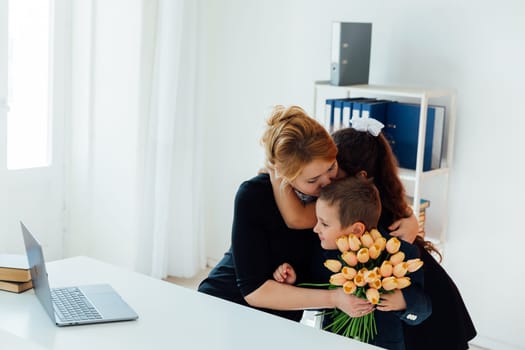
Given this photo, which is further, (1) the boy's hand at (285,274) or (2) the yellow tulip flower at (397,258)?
(1) the boy's hand at (285,274)

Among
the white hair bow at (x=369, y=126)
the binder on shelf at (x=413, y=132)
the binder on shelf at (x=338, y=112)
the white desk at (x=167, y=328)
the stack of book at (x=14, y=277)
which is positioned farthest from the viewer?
the binder on shelf at (x=338, y=112)

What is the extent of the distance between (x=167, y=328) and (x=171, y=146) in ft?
8.43

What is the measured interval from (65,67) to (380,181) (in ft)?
9.06

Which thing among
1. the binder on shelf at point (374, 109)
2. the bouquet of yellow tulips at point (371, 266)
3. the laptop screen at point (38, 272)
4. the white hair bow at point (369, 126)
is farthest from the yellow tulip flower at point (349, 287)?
the binder on shelf at point (374, 109)

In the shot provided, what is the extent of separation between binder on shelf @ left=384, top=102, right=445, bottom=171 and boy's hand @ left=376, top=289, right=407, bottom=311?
5.89 ft

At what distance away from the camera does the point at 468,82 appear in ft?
12.8

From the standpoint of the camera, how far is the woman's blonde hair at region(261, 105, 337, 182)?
2301mm

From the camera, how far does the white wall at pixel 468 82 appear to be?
3.80 metres

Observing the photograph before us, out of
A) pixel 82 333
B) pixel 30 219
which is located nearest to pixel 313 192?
pixel 82 333

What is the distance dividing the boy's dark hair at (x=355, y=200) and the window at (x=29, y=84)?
2.69 meters

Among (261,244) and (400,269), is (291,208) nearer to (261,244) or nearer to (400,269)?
(261,244)

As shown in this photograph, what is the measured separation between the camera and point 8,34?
14.2 feet

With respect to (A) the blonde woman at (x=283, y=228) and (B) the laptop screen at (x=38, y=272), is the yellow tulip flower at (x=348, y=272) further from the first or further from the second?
(B) the laptop screen at (x=38, y=272)

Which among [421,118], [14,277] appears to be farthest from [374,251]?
[421,118]
